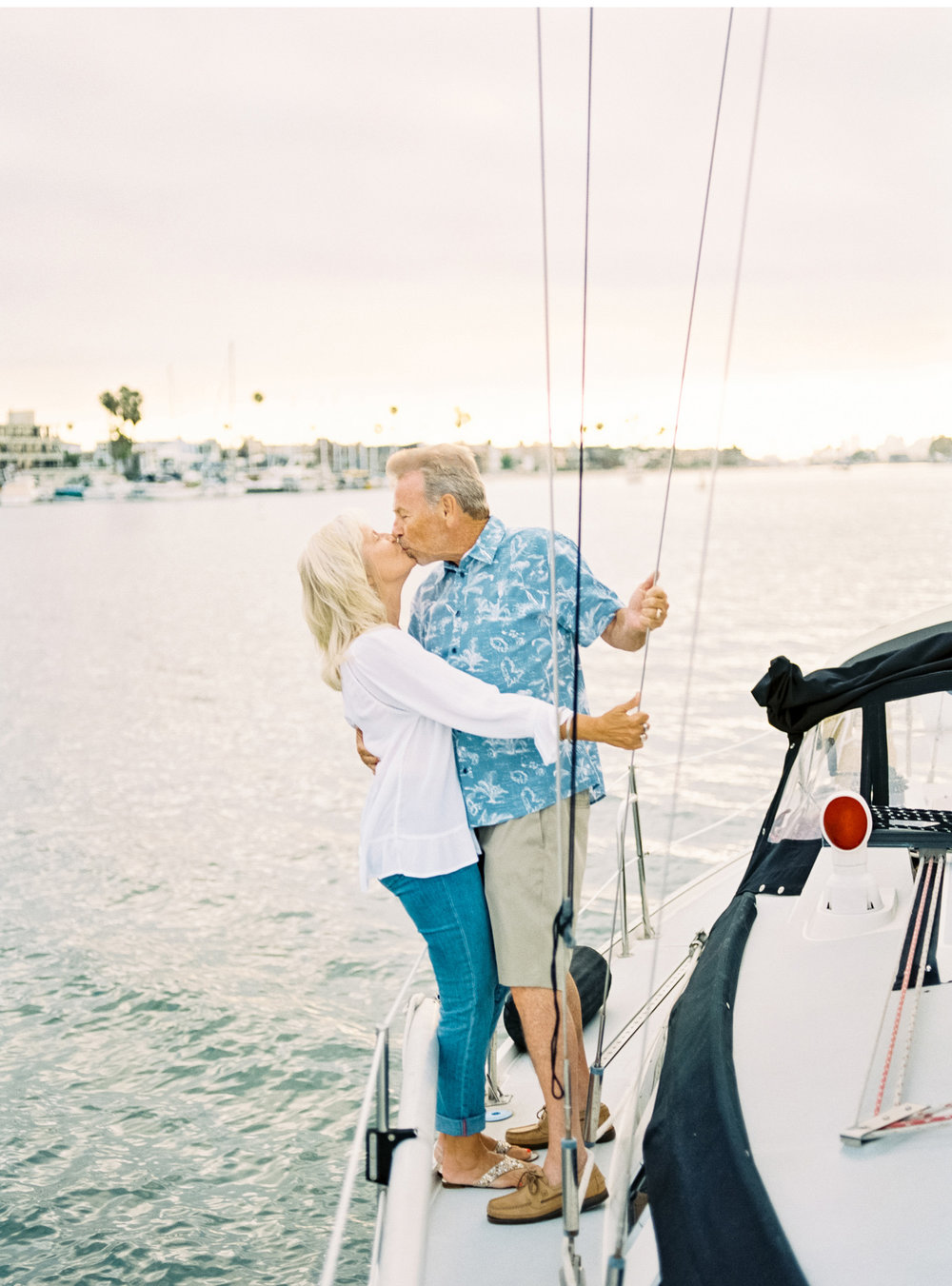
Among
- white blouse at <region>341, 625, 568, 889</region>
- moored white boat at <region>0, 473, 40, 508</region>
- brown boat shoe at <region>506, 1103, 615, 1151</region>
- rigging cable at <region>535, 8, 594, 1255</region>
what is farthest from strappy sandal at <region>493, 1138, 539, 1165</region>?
moored white boat at <region>0, 473, 40, 508</region>

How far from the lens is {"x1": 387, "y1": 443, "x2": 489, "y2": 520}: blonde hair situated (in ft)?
9.47

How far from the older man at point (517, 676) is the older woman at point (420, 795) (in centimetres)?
7

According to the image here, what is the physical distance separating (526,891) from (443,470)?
1065 mm

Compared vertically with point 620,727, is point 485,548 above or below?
above

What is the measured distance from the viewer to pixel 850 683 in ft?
11.3

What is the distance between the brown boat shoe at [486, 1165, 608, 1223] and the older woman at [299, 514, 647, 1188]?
13cm

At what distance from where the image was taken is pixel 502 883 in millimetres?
2844

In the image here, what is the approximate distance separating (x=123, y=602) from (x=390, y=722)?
38480 mm

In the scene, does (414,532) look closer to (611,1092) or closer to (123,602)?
(611,1092)

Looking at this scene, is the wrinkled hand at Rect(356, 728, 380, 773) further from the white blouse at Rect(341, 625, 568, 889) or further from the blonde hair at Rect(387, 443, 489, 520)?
the blonde hair at Rect(387, 443, 489, 520)

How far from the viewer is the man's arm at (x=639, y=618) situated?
2.75 m

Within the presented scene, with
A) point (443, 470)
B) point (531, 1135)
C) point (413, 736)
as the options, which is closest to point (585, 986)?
point (531, 1135)

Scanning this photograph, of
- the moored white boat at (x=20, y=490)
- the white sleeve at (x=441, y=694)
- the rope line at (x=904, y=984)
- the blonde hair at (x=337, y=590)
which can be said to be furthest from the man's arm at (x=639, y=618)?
the moored white boat at (x=20, y=490)

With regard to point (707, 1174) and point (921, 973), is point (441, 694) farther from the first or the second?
point (921, 973)
